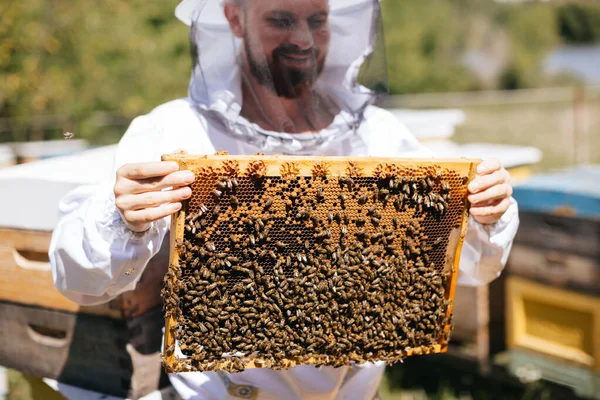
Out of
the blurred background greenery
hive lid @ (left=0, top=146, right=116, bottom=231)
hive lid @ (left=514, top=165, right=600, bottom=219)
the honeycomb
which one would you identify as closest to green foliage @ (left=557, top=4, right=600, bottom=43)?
the blurred background greenery

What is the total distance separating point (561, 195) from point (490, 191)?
215 centimetres

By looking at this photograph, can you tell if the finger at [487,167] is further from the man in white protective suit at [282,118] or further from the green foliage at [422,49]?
the green foliage at [422,49]

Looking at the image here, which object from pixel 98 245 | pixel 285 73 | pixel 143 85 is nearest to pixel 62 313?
pixel 98 245

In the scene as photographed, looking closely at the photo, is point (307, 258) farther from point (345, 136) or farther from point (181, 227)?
point (345, 136)

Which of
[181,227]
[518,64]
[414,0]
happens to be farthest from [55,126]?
[518,64]

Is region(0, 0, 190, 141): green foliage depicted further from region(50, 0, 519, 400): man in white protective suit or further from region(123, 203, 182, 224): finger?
region(123, 203, 182, 224): finger

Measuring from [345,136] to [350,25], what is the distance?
1.63 feet

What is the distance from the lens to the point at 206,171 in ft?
5.90

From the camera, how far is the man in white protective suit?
2174 mm

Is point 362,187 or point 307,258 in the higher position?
point 362,187

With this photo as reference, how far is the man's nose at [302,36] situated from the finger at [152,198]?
2.91 feet

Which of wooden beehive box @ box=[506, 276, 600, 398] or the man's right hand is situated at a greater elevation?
the man's right hand

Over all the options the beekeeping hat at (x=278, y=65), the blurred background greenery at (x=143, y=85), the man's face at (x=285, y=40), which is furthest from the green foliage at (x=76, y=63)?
the man's face at (x=285, y=40)

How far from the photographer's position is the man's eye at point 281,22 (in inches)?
89.1
